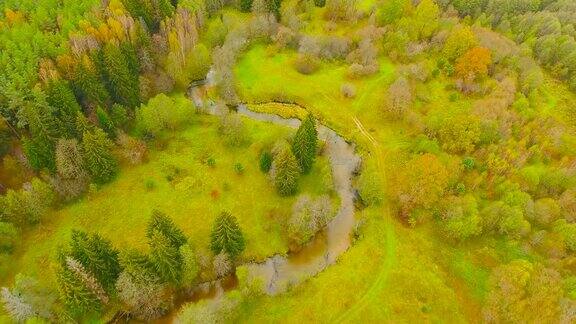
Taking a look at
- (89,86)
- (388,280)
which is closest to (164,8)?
(89,86)

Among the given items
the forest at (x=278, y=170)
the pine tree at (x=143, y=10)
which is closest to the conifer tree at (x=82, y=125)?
the forest at (x=278, y=170)

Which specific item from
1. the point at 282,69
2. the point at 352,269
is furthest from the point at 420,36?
the point at 352,269

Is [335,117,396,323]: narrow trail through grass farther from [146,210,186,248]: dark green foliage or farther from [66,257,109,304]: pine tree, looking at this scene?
[66,257,109,304]: pine tree

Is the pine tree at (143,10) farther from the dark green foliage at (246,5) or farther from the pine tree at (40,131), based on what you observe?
the pine tree at (40,131)

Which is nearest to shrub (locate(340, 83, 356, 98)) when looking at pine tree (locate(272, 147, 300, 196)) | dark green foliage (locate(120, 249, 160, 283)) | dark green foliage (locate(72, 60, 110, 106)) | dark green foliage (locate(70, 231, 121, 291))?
pine tree (locate(272, 147, 300, 196))

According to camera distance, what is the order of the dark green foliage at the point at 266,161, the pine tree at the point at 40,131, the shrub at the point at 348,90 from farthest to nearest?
the shrub at the point at 348,90 < the dark green foliage at the point at 266,161 < the pine tree at the point at 40,131

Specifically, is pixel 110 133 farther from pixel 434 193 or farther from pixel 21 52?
pixel 434 193

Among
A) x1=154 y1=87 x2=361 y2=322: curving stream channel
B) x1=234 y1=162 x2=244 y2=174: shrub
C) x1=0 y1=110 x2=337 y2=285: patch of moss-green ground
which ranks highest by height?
x1=234 y1=162 x2=244 y2=174: shrub

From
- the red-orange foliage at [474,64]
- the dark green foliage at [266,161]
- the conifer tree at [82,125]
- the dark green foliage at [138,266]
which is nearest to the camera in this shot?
the dark green foliage at [138,266]
